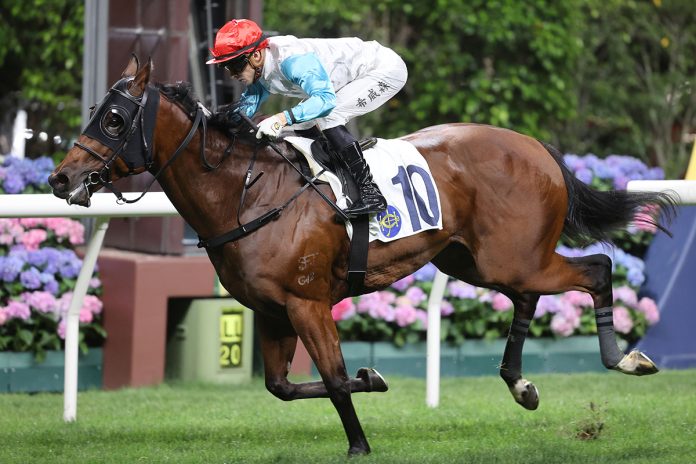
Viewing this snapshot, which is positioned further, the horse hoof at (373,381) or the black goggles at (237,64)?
the horse hoof at (373,381)

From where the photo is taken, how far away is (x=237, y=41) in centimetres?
484

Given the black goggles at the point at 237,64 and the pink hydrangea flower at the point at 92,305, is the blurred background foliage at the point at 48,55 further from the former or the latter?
the black goggles at the point at 237,64

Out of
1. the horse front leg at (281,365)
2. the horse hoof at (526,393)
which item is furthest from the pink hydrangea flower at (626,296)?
the horse front leg at (281,365)

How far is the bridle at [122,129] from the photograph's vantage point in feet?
15.5

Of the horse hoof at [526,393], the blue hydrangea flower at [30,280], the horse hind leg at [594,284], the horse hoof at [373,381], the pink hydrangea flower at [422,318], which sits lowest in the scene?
the pink hydrangea flower at [422,318]

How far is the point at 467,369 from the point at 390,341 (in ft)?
1.73

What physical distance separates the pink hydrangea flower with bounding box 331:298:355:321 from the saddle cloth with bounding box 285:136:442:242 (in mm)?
2670

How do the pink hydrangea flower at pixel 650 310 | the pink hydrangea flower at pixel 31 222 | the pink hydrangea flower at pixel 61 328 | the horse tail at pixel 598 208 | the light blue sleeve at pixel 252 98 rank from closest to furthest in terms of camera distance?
the light blue sleeve at pixel 252 98
the horse tail at pixel 598 208
the pink hydrangea flower at pixel 61 328
the pink hydrangea flower at pixel 31 222
the pink hydrangea flower at pixel 650 310

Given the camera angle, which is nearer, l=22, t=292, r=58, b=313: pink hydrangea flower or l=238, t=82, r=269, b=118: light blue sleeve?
l=238, t=82, r=269, b=118: light blue sleeve

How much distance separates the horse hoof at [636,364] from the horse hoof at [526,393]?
0.37 meters

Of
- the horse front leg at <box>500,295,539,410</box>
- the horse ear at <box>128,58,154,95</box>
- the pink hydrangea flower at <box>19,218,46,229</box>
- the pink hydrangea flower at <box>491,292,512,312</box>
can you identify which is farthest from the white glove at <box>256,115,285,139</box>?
the pink hydrangea flower at <box>491,292,512,312</box>

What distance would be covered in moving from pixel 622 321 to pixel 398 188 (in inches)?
136

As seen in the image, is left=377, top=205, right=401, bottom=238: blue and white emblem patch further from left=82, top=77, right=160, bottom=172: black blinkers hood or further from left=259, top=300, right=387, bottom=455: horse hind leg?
left=82, top=77, right=160, bottom=172: black blinkers hood

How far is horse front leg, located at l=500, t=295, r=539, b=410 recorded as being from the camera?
547cm
